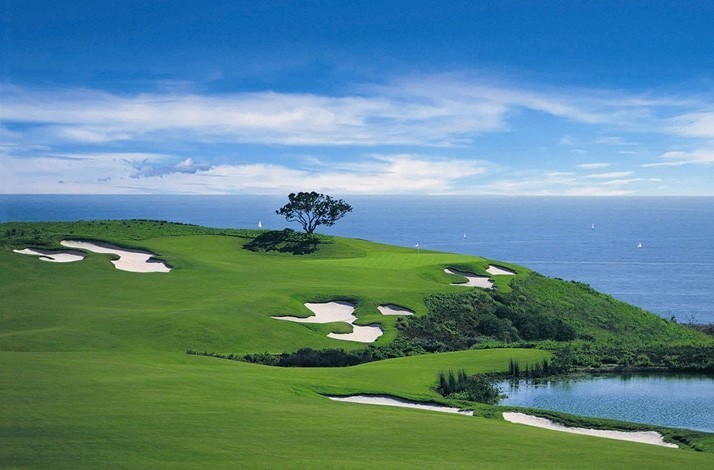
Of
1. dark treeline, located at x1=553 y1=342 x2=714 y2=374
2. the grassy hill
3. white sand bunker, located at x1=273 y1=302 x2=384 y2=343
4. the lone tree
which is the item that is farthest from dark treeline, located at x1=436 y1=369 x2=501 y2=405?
the lone tree

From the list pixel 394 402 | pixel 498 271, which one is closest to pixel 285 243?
pixel 498 271

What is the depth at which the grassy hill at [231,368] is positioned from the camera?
1800cm

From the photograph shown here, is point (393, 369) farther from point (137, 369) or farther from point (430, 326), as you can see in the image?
Answer: point (430, 326)

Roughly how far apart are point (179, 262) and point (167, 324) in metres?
19.4

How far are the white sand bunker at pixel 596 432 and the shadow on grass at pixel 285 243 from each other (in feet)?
153

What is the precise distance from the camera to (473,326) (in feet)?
167

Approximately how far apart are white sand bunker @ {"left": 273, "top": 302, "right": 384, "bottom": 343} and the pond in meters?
12.1

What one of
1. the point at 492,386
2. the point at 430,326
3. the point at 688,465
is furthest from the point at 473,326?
the point at 688,465

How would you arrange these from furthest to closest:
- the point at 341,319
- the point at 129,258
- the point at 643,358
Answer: the point at 129,258 < the point at 341,319 < the point at 643,358

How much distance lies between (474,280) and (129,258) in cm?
2786

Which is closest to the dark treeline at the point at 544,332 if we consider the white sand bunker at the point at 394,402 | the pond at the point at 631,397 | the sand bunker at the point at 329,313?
the pond at the point at 631,397

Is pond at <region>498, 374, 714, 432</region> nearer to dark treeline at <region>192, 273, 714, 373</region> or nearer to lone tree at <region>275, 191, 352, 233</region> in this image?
dark treeline at <region>192, 273, 714, 373</region>

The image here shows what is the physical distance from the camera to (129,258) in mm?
59688

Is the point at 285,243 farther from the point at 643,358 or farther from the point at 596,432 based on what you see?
the point at 596,432
